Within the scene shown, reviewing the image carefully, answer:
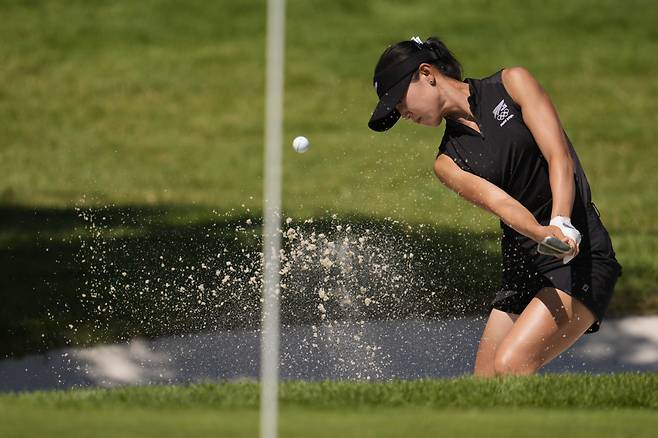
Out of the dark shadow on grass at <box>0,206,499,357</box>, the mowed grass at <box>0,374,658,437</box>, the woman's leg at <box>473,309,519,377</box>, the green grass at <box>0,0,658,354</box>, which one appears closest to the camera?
the mowed grass at <box>0,374,658,437</box>

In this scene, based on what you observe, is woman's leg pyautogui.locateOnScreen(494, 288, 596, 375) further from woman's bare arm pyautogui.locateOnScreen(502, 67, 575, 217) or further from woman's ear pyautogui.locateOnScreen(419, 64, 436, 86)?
woman's ear pyautogui.locateOnScreen(419, 64, 436, 86)

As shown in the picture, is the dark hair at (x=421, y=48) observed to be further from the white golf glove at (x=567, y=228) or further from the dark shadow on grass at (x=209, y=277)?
the dark shadow on grass at (x=209, y=277)

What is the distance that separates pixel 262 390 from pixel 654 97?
527 inches

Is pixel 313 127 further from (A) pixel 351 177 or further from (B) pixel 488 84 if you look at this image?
(B) pixel 488 84

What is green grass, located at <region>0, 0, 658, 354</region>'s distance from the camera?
37.9ft

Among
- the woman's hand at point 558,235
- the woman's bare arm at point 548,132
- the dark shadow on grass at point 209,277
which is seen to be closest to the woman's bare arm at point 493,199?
the woman's hand at point 558,235

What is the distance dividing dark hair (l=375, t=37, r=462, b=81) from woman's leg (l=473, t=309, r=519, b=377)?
3.54 ft

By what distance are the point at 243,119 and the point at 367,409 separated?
12303 mm

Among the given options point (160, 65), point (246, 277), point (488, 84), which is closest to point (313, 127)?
point (160, 65)

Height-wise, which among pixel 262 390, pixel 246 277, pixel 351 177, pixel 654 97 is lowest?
pixel 262 390

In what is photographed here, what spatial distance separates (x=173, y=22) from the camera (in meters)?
20.8

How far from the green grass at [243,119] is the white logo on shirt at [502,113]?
11.6 feet

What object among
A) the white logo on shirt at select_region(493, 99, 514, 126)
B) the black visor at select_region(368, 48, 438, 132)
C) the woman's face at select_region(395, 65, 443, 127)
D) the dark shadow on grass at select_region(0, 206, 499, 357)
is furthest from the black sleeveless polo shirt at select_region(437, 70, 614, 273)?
the dark shadow on grass at select_region(0, 206, 499, 357)

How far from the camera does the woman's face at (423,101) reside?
5.79m
